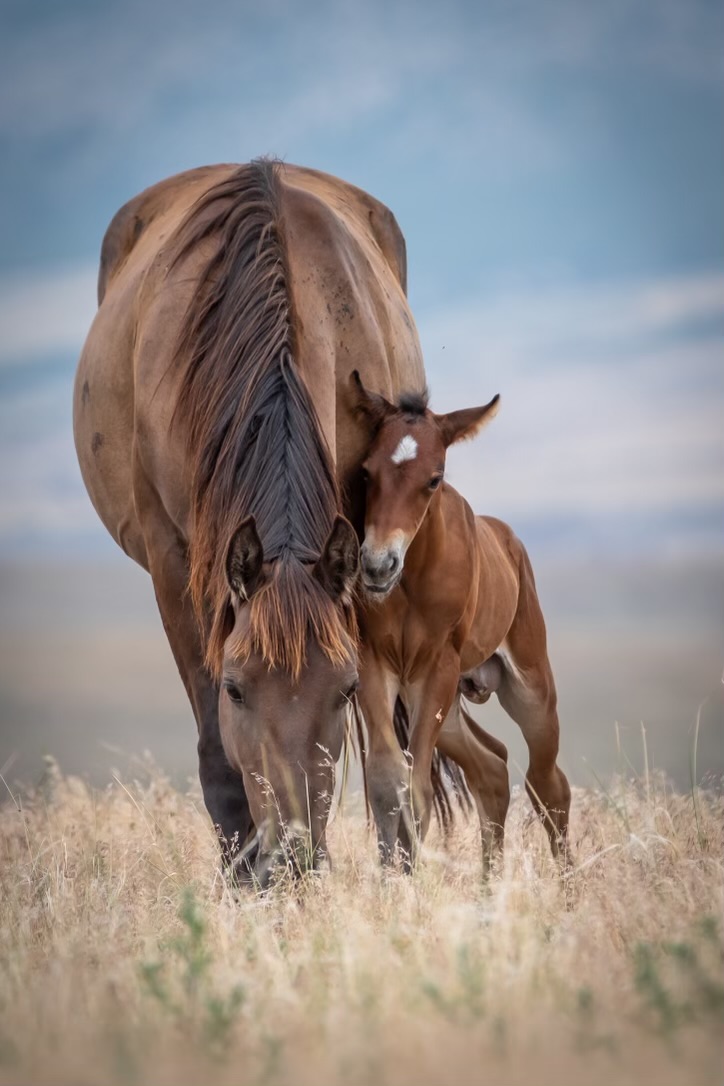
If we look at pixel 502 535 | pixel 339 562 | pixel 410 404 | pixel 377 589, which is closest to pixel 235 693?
pixel 339 562

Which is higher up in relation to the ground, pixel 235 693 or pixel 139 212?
pixel 139 212

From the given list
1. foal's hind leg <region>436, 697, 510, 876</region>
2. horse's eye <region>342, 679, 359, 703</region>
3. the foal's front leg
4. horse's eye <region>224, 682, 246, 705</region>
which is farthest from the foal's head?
foal's hind leg <region>436, 697, 510, 876</region>

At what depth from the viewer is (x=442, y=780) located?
6.63 metres

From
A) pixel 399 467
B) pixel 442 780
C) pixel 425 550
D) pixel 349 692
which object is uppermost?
pixel 399 467

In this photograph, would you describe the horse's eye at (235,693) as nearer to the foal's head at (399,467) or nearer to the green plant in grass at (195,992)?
the green plant in grass at (195,992)

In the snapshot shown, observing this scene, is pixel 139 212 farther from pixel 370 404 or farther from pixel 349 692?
pixel 349 692

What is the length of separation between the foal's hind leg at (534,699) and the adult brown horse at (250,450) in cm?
143

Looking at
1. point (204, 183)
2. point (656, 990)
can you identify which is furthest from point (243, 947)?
point (204, 183)

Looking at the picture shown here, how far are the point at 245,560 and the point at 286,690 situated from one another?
44 centimetres

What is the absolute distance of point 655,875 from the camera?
4.04 meters

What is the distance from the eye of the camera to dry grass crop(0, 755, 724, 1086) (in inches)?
93.3

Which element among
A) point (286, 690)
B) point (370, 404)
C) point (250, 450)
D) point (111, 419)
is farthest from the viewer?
point (111, 419)

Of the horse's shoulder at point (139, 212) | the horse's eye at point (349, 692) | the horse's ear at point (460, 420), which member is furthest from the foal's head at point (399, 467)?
the horse's shoulder at point (139, 212)

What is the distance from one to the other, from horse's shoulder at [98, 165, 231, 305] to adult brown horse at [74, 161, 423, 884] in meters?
0.03
